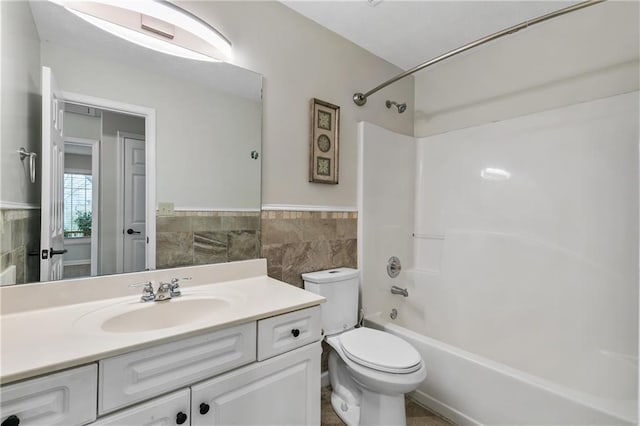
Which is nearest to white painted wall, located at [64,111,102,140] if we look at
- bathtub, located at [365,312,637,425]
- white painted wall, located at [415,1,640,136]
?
bathtub, located at [365,312,637,425]

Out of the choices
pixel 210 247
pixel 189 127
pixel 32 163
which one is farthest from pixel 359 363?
pixel 32 163

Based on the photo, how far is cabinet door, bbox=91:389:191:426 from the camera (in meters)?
0.76

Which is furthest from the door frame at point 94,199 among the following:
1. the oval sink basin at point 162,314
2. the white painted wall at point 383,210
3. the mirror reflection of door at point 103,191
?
the white painted wall at point 383,210

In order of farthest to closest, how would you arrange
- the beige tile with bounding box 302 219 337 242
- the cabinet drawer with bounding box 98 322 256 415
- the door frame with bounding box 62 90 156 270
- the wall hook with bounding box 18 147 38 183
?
the beige tile with bounding box 302 219 337 242 → the door frame with bounding box 62 90 156 270 → the wall hook with bounding box 18 147 38 183 → the cabinet drawer with bounding box 98 322 256 415

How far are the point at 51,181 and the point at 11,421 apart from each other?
31.3 inches

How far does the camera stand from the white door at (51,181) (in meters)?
1.05

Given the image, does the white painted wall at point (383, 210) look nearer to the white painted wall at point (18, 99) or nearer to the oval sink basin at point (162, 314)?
the oval sink basin at point (162, 314)

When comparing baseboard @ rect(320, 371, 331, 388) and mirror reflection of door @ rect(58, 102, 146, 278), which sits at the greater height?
mirror reflection of door @ rect(58, 102, 146, 278)

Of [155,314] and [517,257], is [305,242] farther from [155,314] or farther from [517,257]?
[517,257]

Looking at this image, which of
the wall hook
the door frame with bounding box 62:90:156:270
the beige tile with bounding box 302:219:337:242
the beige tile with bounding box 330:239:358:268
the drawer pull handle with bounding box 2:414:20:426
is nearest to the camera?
the drawer pull handle with bounding box 2:414:20:426

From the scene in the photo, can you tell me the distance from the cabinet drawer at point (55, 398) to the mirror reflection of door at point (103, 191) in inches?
22.3

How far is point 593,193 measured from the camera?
5.35 ft

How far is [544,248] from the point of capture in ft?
5.87

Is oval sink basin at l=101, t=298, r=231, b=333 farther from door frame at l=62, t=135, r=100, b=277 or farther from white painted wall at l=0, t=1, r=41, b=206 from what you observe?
white painted wall at l=0, t=1, r=41, b=206
